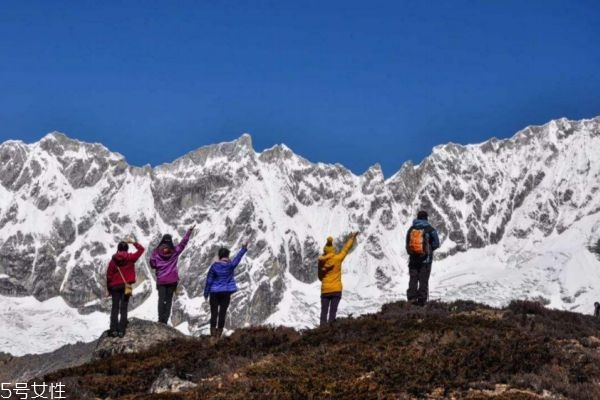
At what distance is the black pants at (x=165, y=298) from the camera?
26.6 meters

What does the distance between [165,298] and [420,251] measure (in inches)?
308

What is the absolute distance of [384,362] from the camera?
17.2 meters

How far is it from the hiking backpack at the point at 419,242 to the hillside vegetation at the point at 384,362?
6.26 ft

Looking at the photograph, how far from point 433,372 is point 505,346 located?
7.40 feet

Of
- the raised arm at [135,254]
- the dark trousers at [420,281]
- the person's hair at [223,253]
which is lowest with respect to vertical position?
the dark trousers at [420,281]

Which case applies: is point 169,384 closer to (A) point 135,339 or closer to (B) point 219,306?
(A) point 135,339

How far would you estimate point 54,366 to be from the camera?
34.1 meters

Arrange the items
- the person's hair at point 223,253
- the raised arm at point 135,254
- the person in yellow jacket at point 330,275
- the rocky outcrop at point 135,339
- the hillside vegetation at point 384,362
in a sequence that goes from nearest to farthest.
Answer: the hillside vegetation at point 384,362 → the rocky outcrop at point 135,339 → the raised arm at point 135,254 → the person in yellow jacket at point 330,275 → the person's hair at point 223,253

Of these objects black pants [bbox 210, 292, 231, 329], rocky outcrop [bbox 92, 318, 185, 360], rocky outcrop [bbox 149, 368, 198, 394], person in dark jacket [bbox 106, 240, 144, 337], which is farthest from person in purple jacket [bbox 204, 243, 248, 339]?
rocky outcrop [bbox 149, 368, 198, 394]

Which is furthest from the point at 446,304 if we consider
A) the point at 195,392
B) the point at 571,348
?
the point at 195,392

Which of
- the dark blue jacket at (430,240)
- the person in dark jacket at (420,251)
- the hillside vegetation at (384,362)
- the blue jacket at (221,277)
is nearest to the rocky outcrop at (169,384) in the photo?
the hillside vegetation at (384,362)

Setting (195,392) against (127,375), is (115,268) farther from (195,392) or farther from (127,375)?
(195,392)

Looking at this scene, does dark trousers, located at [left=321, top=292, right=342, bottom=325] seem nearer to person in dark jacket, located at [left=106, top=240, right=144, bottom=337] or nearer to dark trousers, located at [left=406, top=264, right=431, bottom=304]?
dark trousers, located at [left=406, top=264, right=431, bottom=304]

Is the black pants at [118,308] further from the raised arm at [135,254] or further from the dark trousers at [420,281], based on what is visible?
the dark trousers at [420,281]
